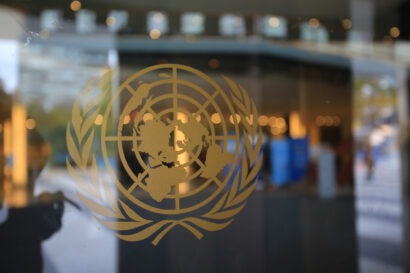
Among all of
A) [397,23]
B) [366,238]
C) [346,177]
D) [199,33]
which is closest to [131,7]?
[199,33]

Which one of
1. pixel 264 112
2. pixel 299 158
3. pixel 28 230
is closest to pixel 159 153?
pixel 28 230

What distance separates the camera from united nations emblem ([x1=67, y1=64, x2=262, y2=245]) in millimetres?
2033

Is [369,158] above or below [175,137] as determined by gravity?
below

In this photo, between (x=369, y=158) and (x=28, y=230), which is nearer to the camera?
(x=28, y=230)

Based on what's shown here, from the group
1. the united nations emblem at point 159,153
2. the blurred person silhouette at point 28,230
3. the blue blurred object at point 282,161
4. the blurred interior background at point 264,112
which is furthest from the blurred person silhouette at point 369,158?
the blurred person silhouette at point 28,230

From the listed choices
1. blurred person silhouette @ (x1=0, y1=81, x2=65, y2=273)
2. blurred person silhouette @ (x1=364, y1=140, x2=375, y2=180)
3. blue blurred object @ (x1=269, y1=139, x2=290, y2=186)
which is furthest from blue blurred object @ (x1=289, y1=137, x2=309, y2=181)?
blurred person silhouette @ (x1=0, y1=81, x2=65, y2=273)

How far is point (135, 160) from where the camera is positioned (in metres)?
2.04

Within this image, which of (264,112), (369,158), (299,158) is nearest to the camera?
(264,112)

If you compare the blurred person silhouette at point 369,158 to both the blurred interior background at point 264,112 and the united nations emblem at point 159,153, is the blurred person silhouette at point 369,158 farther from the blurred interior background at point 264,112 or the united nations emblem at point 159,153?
the united nations emblem at point 159,153

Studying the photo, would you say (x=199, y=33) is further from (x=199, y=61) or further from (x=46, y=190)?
(x=46, y=190)

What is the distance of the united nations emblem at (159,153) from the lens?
2033 millimetres

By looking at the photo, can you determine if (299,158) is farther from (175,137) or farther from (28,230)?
(28,230)

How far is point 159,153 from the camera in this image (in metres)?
2.06

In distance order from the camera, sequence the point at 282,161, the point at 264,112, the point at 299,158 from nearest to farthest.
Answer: the point at 264,112
the point at 282,161
the point at 299,158
